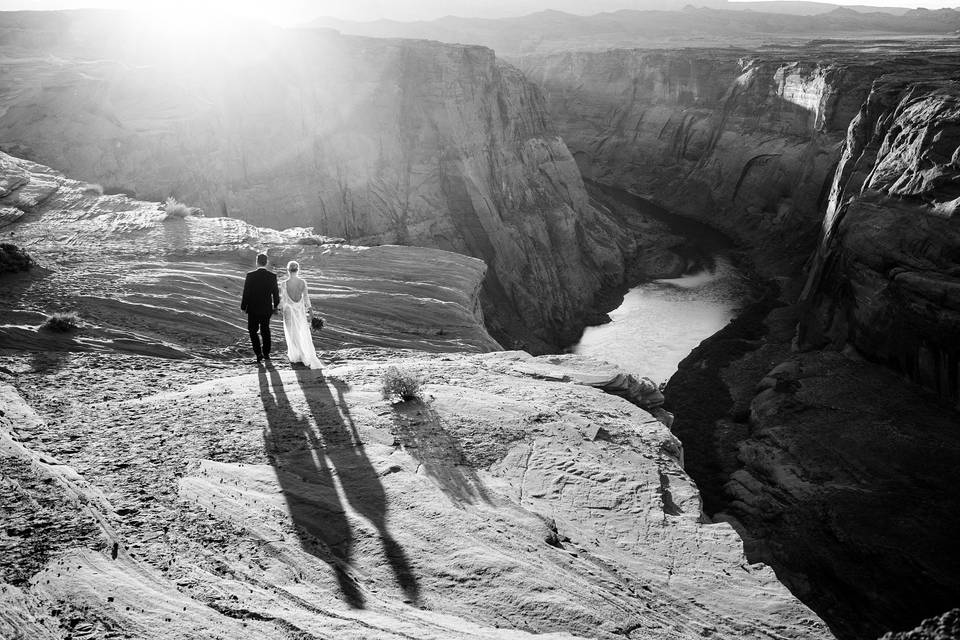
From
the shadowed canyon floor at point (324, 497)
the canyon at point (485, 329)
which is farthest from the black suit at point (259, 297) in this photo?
the canyon at point (485, 329)

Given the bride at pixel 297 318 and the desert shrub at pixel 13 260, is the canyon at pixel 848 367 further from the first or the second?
the desert shrub at pixel 13 260

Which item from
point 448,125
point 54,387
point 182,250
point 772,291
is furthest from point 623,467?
point 772,291

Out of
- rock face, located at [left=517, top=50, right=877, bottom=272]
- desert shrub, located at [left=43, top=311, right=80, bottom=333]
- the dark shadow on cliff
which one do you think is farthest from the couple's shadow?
rock face, located at [left=517, top=50, right=877, bottom=272]

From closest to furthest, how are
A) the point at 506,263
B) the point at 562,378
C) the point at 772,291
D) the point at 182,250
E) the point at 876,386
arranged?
the point at 562,378, the point at 182,250, the point at 876,386, the point at 506,263, the point at 772,291

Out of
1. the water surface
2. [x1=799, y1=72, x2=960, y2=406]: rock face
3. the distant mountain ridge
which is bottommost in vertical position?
the water surface

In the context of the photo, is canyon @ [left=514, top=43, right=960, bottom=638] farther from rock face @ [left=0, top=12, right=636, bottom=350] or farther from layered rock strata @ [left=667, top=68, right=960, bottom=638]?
rock face @ [left=0, top=12, right=636, bottom=350]

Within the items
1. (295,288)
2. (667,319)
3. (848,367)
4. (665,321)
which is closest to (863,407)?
(848,367)

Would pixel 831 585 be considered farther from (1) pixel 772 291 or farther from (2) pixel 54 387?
(1) pixel 772 291
